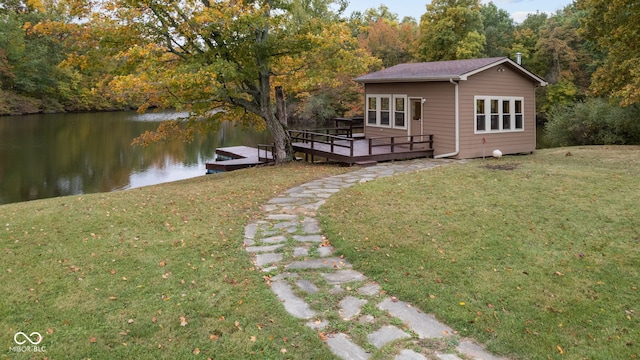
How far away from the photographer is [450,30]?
3747 cm

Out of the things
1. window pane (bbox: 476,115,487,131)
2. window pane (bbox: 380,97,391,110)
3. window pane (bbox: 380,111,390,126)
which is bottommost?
window pane (bbox: 476,115,487,131)

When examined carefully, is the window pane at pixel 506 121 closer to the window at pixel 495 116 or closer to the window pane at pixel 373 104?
the window at pixel 495 116

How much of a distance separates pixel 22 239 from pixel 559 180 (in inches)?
373

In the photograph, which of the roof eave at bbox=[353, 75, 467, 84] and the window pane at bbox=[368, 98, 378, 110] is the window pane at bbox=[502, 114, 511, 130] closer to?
the roof eave at bbox=[353, 75, 467, 84]

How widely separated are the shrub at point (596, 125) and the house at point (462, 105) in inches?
271

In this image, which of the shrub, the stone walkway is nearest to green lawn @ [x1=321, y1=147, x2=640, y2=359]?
the stone walkway

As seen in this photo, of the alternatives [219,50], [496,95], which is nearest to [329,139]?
[219,50]

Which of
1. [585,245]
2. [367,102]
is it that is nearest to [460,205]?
[585,245]

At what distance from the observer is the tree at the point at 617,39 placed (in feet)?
52.1

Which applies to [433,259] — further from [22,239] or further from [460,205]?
[22,239]

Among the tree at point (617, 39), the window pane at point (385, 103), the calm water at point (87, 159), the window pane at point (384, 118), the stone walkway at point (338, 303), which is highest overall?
the tree at point (617, 39)

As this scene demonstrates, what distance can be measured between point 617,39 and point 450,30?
2095cm

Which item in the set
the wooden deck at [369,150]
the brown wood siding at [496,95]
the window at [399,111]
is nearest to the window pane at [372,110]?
the window at [399,111]

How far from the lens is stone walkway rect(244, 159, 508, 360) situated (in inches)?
156
